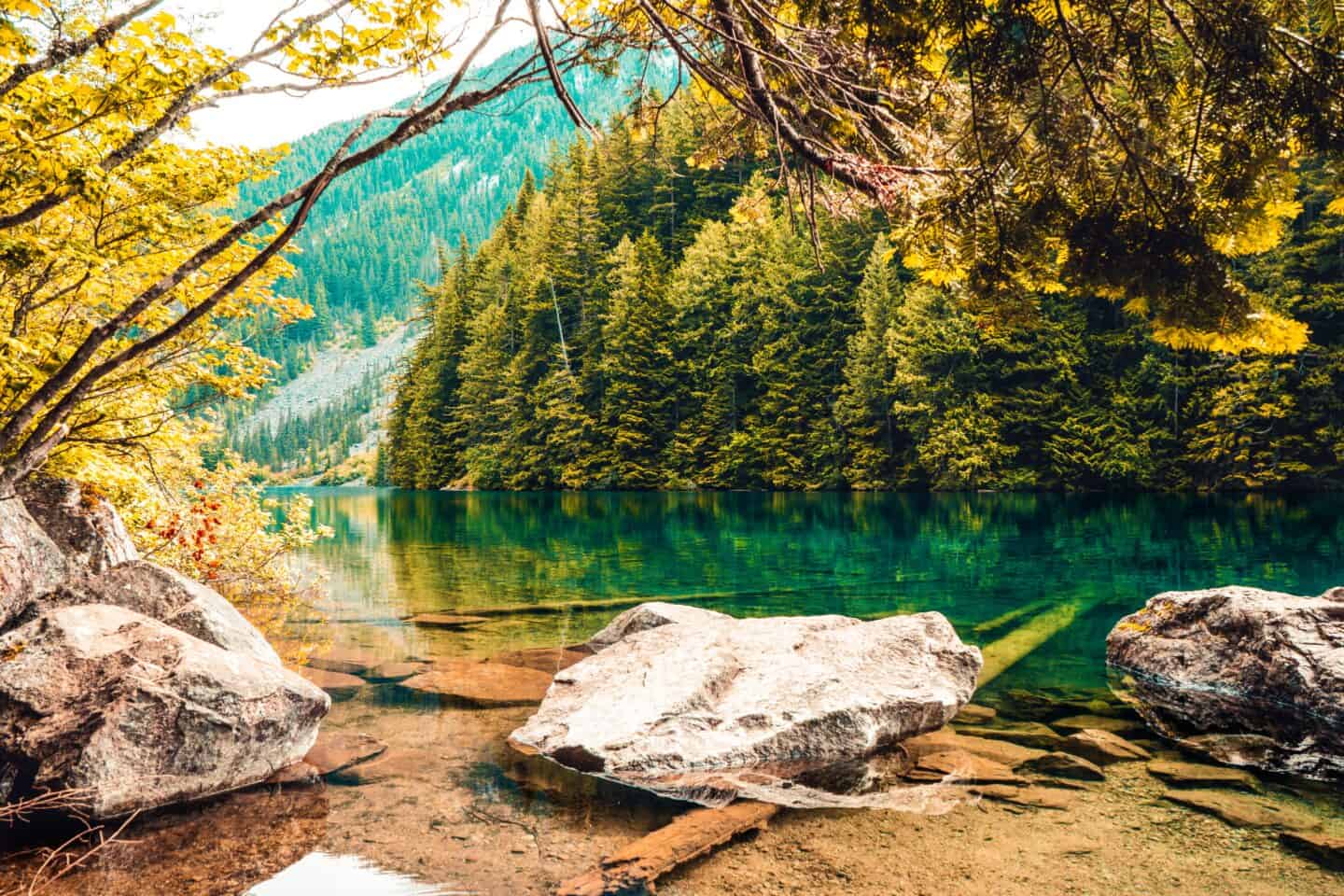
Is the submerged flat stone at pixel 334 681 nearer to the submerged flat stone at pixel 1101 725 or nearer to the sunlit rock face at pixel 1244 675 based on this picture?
the submerged flat stone at pixel 1101 725

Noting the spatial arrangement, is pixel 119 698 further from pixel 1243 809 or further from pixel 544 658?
pixel 1243 809

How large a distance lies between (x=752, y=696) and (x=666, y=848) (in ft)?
6.51

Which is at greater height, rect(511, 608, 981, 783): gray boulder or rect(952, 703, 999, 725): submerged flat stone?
rect(511, 608, 981, 783): gray boulder

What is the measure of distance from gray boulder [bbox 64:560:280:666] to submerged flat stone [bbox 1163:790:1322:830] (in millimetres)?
7005

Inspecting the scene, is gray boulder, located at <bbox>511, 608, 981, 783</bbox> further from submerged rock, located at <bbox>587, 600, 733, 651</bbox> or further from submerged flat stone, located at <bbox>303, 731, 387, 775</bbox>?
submerged rock, located at <bbox>587, 600, 733, 651</bbox>

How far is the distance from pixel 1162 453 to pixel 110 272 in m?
40.4

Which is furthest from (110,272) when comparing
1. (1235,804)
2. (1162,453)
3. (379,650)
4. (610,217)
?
(610,217)

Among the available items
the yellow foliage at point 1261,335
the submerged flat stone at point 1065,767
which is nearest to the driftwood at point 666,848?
the submerged flat stone at point 1065,767

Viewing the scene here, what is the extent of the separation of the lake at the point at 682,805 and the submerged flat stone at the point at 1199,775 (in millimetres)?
148

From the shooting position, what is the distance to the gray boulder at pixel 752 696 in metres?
5.67

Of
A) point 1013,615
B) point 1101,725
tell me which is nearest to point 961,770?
point 1101,725

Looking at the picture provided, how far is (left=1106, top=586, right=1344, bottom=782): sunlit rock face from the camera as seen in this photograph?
6.10 metres

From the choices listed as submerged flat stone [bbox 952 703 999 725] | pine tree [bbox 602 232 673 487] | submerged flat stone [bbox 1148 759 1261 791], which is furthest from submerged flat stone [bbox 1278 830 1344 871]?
pine tree [bbox 602 232 673 487]

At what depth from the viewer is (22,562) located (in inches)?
238
